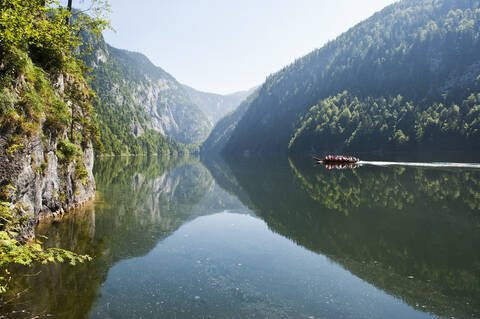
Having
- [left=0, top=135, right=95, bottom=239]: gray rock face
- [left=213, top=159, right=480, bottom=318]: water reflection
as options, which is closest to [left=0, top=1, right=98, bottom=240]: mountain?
[left=0, top=135, right=95, bottom=239]: gray rock face

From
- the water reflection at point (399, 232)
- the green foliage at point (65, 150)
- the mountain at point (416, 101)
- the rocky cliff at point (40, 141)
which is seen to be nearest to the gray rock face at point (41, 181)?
the rocky cliff at point (40, 141)

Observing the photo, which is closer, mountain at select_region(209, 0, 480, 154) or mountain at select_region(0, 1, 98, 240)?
mountain at select_region(0, 1, 98, 240)

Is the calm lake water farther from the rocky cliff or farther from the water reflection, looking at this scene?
the rocky cliff

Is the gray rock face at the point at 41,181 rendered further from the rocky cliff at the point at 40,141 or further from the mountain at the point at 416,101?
the mountain at the point at 416,101

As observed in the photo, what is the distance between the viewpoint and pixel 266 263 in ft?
50.8

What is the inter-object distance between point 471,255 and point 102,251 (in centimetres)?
2022

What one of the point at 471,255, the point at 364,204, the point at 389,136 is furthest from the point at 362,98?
the point at 471,255

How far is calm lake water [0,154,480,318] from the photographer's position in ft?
35.5

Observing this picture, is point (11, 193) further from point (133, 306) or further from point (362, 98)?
point (362, 98)

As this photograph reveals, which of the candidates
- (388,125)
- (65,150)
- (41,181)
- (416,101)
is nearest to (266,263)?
(41,181)

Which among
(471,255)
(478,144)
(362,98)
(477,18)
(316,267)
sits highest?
(477,18)

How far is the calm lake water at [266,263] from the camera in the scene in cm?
1081

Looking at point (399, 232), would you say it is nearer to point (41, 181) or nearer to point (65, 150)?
point (41, 181)

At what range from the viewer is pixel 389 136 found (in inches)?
5221
